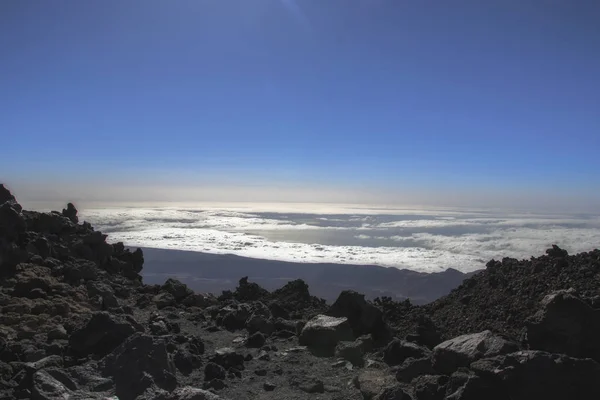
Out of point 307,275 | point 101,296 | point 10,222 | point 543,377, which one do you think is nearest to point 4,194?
point 10,222

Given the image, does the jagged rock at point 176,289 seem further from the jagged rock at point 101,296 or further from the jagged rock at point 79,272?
the jagged rock at point 101,296

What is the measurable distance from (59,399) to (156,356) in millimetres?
1415

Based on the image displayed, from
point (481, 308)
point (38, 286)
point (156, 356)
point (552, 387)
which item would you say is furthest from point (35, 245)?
point (552, 387)

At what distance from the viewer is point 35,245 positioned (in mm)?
13383

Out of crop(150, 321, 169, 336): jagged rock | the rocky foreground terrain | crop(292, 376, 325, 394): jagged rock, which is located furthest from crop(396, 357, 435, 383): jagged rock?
crop(150, 321, 169, 336): jagged rock

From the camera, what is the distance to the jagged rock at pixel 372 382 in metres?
6.55

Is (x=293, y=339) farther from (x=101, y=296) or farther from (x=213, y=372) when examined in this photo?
(x=101, y=296)

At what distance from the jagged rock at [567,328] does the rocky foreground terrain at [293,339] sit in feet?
0.05

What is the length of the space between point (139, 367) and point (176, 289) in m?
8.06

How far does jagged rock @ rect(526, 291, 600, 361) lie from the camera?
20.9 ft

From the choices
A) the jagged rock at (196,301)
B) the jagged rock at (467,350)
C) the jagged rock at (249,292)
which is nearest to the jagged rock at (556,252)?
the jagged rock at (467,350)

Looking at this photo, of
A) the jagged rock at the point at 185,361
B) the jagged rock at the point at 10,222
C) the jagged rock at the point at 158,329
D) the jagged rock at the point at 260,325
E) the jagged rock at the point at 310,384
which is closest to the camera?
the jagged rock at the point at 310,384

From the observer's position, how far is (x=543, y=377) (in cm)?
533

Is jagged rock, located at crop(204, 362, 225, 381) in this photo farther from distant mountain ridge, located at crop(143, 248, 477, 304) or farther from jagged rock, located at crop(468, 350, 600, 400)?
distant mountain ridge, located at crop(143, 248, 477, 304)
